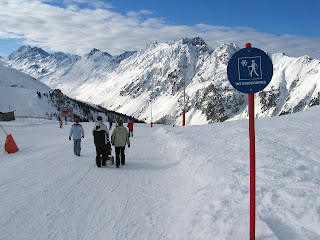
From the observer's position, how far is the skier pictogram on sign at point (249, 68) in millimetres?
4117

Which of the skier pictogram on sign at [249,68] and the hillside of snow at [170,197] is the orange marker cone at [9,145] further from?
the skier pictogram on sign at [249,68]

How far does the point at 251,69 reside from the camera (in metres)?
4.12

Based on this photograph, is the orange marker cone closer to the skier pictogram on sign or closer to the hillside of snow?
the hillside of snow

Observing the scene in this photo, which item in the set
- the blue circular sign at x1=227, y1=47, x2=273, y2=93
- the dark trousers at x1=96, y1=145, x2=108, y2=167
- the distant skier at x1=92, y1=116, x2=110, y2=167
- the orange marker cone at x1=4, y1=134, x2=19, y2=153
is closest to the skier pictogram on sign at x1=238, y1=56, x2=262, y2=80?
the blue circular sign at x1=227, y1=47, x2=273, y2=93

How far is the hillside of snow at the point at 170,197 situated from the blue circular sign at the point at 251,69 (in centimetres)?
239

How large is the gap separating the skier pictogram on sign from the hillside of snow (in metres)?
2.52

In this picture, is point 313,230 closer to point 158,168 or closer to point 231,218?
point 231,218

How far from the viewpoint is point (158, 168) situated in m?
9.83

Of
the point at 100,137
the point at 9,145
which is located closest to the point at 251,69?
the point at 100,137

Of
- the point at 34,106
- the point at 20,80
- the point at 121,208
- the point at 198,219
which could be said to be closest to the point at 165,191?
the point at 121,208

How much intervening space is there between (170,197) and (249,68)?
393cm

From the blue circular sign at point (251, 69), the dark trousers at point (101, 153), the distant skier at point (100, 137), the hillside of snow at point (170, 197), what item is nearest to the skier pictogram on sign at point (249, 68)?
the blue circular sign at point (251, 69)

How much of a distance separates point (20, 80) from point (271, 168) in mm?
170139

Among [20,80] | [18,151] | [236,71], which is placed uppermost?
[20,80]
